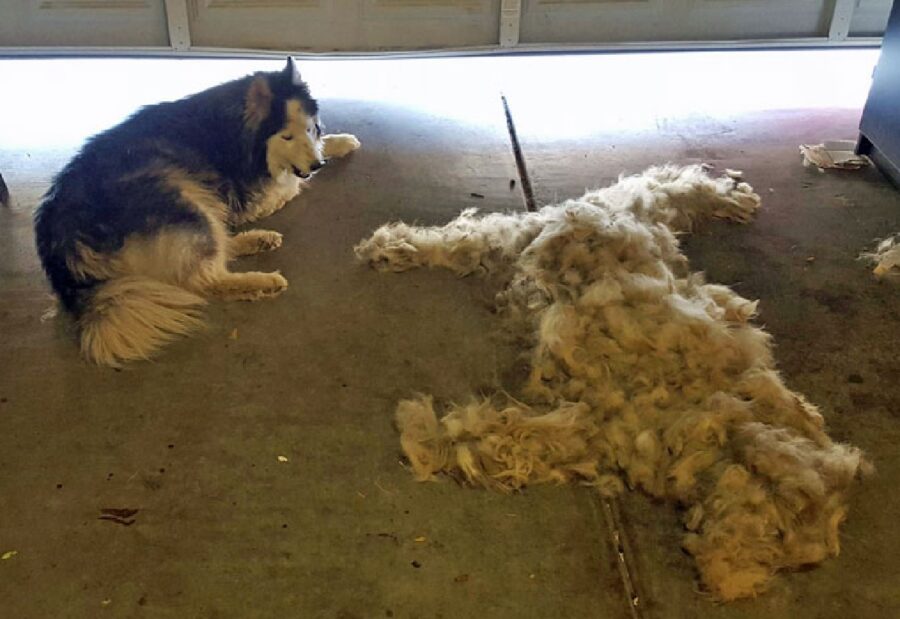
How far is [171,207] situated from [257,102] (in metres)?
0.49

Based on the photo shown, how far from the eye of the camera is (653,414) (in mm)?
1855

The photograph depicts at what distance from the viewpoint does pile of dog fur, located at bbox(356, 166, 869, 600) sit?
162 cm

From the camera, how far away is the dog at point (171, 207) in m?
2.20

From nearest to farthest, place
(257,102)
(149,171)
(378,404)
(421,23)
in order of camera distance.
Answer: (378,404) < (149,171) < (257,102) < (421,23)

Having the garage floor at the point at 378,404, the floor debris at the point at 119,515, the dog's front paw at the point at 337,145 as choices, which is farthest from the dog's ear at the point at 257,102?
the floor debris at the point at 119,515

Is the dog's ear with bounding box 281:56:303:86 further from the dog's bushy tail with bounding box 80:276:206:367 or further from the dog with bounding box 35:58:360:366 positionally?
the dog's bushy tail with bounding box 80:276:206:367

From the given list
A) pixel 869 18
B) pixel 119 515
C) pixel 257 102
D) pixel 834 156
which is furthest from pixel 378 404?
pixel 869 18

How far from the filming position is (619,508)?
1770mm

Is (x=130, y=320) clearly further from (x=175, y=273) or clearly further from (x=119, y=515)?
(x=119, y=515)

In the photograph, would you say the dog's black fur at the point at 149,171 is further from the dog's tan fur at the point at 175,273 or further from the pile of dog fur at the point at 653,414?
the pile of dog fur at the point at 653,414

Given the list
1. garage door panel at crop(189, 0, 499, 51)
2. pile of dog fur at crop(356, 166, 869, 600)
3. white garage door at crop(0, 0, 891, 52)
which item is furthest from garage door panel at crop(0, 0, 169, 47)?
pile of dog fur at crop(356, 166, 869, 600)

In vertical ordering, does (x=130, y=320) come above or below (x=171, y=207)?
below

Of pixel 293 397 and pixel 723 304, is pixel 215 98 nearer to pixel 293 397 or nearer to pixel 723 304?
pixel 293 397

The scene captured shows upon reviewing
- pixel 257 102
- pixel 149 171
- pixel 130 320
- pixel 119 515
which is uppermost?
pixel 257 102
